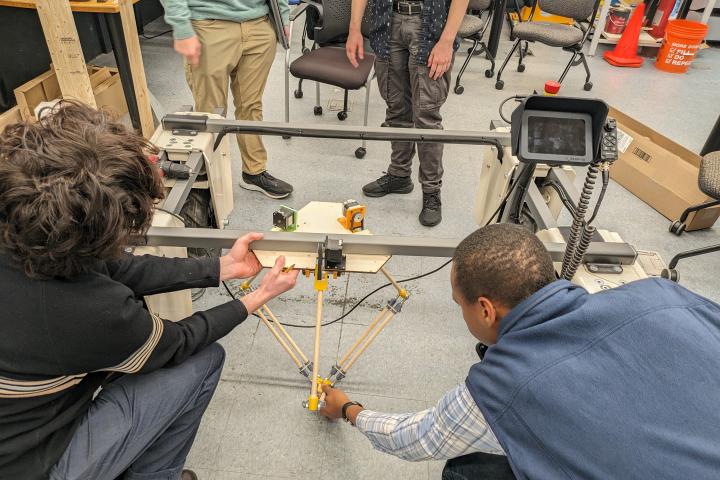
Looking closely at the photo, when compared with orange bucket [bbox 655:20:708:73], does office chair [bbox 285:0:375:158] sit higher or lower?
higher

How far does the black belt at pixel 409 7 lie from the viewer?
2166 mm

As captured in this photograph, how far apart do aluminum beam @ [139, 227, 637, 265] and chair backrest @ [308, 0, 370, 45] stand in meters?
2.21

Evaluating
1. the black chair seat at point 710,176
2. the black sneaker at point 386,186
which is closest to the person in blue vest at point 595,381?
the black chair seat at point 710,176

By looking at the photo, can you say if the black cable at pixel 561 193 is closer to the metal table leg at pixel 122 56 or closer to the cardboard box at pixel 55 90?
the cardboard box at pixel 55 90

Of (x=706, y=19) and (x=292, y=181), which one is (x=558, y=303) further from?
(x=706, y=19)

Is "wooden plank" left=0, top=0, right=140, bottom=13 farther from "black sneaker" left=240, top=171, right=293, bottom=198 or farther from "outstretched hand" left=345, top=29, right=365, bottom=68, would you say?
"outstretched hand" left=345, top=29, right=365, bottom=68

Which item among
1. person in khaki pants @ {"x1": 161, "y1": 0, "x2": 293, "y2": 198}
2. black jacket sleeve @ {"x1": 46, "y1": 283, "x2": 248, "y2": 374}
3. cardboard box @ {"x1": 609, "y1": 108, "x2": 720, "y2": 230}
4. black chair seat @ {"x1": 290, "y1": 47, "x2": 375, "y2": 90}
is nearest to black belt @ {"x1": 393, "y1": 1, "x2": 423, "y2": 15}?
person in khaki pants @ {"x1": 161, "y1": 0, "x2": 293, "y2": 198}

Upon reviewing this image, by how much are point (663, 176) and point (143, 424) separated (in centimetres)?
282

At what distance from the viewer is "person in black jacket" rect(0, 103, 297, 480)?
2.77 ft

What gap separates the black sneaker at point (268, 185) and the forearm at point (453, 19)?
3.54 feet

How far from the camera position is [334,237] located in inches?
55.5

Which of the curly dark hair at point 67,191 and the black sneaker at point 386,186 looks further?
the black sneaker at point 386,186

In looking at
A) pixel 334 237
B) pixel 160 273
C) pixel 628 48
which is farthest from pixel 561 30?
pixel 160 273

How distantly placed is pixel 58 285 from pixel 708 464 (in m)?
1.06
